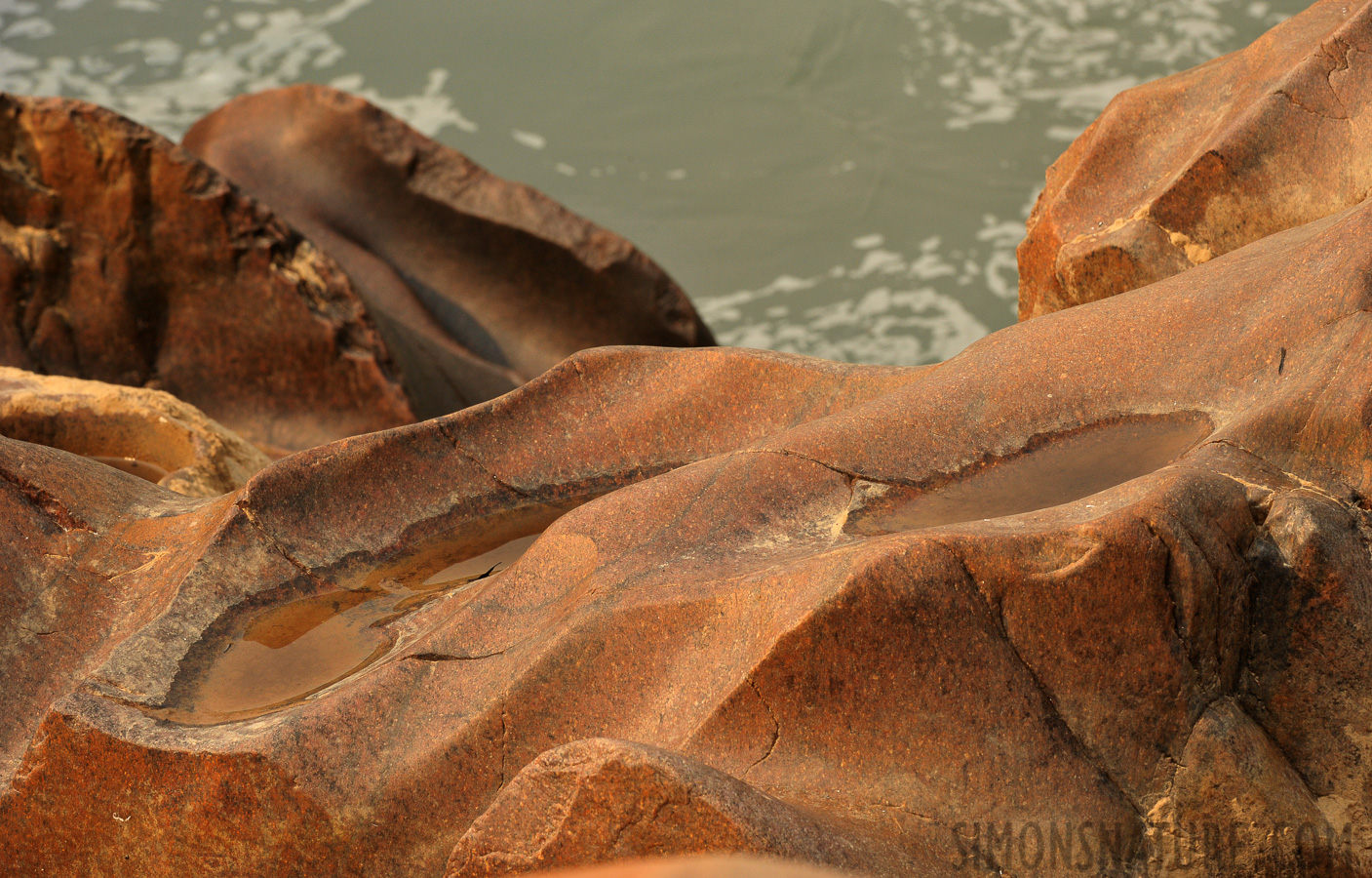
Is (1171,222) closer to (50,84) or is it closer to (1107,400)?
(1107,400)

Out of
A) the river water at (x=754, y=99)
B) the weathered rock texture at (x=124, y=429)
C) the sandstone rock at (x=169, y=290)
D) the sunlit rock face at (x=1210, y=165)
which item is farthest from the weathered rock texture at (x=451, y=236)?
the sunlit rock face at (x=1210, y=165)

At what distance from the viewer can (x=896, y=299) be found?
328 inches

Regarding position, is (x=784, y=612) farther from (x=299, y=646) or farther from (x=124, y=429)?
(x=124, y=429)

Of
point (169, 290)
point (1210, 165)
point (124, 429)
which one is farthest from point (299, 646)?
point (169, 290)

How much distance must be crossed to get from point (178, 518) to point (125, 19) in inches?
390

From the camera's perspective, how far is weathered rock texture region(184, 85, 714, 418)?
20.5 ft

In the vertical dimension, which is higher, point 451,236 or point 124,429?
point 124,429

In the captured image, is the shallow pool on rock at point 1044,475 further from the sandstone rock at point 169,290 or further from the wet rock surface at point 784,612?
the sandstone rock at point 169,290

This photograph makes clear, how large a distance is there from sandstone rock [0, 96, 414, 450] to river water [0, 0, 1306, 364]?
353 cm

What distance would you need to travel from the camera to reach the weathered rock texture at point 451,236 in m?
6.26

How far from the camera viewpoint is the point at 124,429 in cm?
387

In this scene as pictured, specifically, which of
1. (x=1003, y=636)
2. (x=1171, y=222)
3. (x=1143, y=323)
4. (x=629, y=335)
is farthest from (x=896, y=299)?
(x=1003, y=636)

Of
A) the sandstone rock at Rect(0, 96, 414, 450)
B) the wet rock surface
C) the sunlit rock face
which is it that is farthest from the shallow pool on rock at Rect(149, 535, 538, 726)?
the sandstone rock at Rect(0, 96, 414, 450)

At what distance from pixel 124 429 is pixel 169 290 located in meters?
1.42
